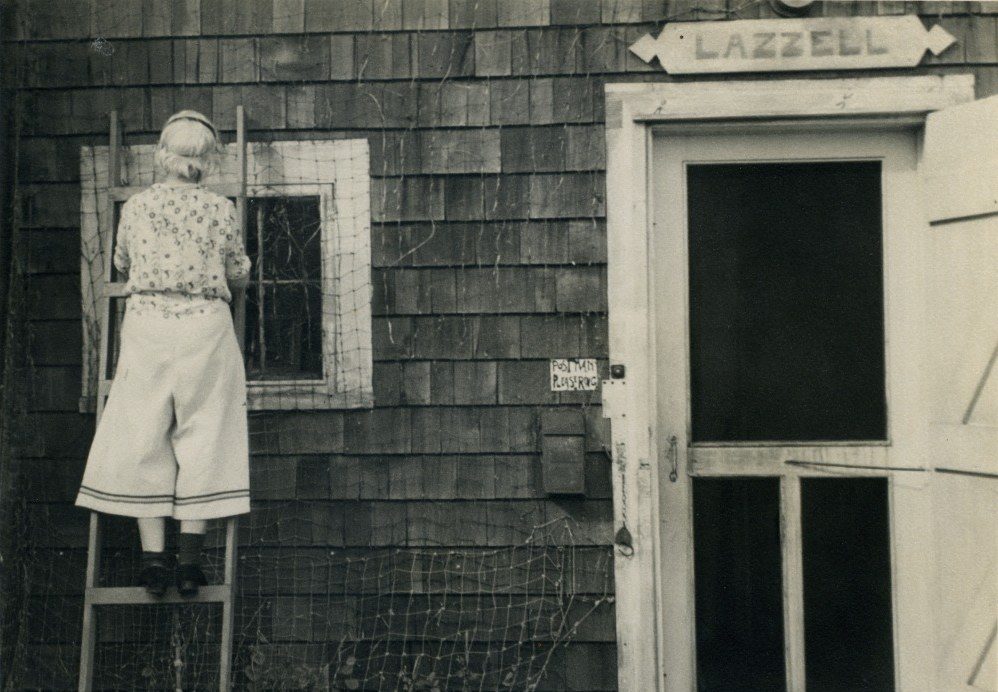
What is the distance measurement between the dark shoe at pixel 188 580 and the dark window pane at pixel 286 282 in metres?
0.73

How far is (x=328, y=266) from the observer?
3.24 meters

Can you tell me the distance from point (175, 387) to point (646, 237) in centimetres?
169

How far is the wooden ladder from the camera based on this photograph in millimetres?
2893

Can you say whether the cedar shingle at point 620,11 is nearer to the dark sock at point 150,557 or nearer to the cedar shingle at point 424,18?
the cedar shingle at point 424,18

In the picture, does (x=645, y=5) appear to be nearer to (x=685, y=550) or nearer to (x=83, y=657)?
(x=685, y=550)

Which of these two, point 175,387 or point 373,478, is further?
point 373,478

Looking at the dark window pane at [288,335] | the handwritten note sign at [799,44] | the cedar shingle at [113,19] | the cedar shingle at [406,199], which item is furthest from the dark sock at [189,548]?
the handwritten note sign at [799,44]

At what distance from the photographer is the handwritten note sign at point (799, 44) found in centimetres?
315

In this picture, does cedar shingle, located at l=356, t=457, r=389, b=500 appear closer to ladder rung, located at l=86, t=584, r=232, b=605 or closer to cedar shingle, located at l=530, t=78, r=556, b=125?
ladder rung, located at l=86, t=584, r=232, b=605

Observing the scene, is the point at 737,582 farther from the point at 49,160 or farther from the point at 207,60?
the point at 49,160

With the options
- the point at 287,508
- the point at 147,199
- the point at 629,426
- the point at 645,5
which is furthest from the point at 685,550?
the point at 147,199

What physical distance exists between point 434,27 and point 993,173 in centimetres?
198

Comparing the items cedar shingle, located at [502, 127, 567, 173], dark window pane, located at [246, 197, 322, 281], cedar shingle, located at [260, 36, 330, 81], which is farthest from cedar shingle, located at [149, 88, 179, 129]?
cedar shingle, located at [502, 127, 567, 173]

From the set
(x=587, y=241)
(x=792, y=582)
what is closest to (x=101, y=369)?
(x=587, y=241)
